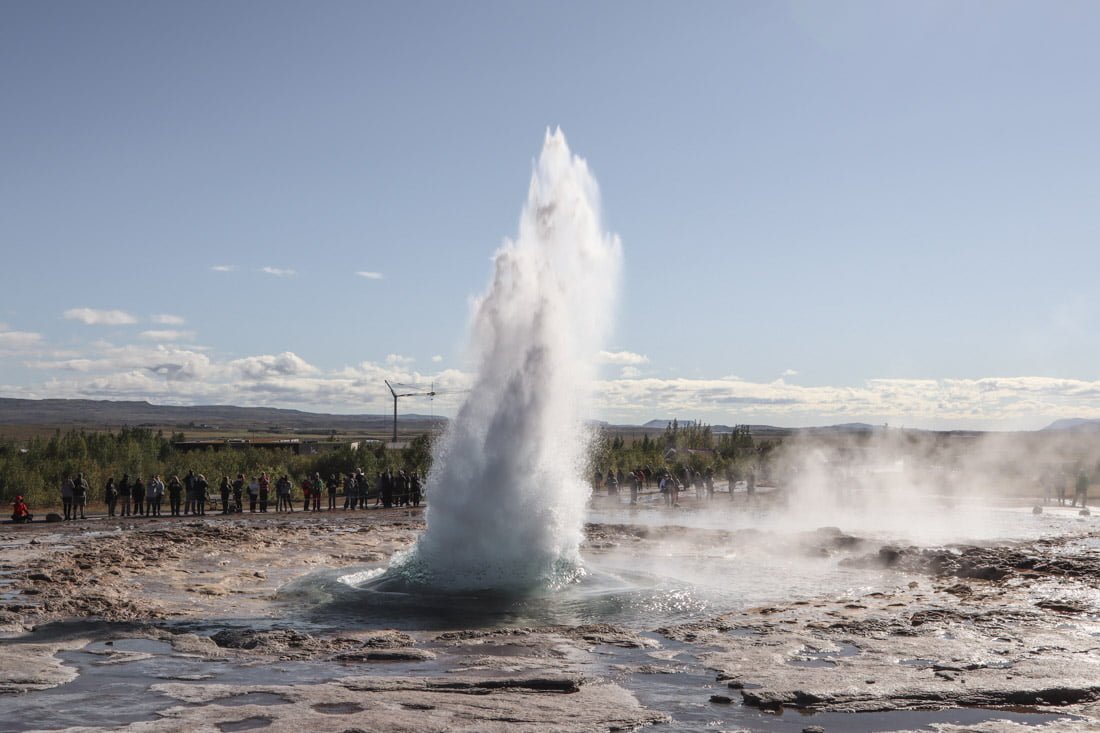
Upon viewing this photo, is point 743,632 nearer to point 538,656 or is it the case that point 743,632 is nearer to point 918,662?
point 918,662

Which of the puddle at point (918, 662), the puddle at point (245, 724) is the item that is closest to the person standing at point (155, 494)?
the puddle at point (245, 724)

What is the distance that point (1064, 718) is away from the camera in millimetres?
8164

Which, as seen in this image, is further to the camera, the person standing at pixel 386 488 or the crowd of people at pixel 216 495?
the person standing at pixel 386 488

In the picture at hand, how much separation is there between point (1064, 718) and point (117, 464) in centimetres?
3381

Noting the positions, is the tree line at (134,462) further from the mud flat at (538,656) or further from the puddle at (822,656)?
the puddle at (822,656)

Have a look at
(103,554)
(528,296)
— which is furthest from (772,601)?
(103,554)

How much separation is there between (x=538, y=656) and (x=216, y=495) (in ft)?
94.7

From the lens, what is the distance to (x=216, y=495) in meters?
36.6

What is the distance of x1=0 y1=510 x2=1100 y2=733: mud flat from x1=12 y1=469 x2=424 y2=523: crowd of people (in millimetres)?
10174

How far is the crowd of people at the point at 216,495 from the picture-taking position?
88.8 ft

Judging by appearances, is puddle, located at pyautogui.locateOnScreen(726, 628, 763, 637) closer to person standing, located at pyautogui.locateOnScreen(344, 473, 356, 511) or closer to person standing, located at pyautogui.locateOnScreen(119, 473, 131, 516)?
person standing, located at pyautogui.locateOnScreen(119, 473, 131, 516)

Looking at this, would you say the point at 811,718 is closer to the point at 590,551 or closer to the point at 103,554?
the point at 590,551

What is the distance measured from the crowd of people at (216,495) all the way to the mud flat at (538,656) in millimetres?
10174

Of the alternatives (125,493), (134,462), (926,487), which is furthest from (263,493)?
(926,487)
